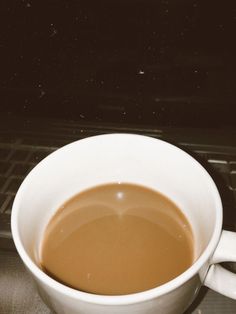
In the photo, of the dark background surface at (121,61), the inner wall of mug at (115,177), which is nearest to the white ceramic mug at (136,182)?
the inner wall of mug at (115,177)

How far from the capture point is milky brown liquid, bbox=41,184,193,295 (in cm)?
38

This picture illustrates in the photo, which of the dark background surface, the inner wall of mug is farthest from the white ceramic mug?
the dark background surface

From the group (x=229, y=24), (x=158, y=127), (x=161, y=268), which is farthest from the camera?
(x=158, y=127)

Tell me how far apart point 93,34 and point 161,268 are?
0.30m

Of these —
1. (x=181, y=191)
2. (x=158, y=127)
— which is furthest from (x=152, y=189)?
(x=158, y=127)

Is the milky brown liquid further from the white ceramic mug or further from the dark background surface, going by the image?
the dark background surface

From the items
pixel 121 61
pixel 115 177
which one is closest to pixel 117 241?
pixel 115 177

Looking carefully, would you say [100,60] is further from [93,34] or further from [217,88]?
[217,88]

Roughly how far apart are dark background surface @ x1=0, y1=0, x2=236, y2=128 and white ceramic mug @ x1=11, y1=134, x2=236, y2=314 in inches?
6.8

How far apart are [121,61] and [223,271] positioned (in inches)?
12.3

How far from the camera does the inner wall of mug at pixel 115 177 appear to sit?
37 centimetres

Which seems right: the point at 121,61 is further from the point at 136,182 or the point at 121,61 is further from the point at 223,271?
the point at 223,271

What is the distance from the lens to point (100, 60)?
56 cm

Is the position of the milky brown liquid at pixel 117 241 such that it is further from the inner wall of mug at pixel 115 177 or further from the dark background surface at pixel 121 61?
the dark background surface at pixel 121 61
